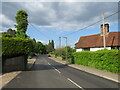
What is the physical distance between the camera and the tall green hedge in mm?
16203

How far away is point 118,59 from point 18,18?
30369 mm

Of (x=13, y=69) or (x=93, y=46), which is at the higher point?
(x=93, y=46)

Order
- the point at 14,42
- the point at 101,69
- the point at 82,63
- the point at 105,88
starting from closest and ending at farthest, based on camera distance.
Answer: the point at 105,88, the point at 14,42, the point at 101,69, the point at 82,63

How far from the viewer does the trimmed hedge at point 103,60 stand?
15372 mm

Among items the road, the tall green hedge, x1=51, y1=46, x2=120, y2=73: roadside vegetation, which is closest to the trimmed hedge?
x1=51, y1=46, x2=120, y2=73: roadside vegetation

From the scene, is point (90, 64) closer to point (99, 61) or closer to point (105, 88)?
point (99, 61)

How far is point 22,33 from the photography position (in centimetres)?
3791

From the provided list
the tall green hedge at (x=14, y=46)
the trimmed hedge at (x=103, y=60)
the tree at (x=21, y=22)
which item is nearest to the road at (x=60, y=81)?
the trimmed hedge at (x=103, y=60)

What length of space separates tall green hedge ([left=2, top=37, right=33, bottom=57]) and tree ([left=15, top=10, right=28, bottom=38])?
67.2ft

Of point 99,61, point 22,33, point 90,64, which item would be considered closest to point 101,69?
point 99,61

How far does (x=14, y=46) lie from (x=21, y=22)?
21.7m

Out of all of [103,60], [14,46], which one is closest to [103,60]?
[103,60]

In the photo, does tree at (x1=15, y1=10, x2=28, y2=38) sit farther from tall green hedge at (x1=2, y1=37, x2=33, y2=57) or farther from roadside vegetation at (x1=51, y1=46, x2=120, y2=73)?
tall green hedge at (x1=2, y1=37, x2=33, y2=57)

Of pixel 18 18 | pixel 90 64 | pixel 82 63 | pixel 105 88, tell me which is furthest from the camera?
pixel 18 18
